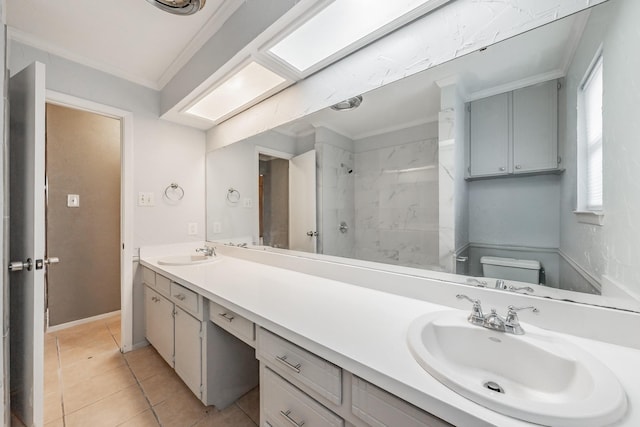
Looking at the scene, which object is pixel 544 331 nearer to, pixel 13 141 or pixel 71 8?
pixel 13 141

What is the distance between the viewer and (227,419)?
1.39 meters

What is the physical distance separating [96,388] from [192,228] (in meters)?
1.30

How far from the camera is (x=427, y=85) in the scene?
1.14 meters

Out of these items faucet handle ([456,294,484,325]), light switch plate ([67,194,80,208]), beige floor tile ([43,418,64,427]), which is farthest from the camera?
light switch plate ([67,194,80,208])

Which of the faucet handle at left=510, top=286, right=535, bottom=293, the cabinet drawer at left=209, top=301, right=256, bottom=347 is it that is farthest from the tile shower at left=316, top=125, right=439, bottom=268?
the cabinet drawer at left=209, top=301, right=256, bottom=347

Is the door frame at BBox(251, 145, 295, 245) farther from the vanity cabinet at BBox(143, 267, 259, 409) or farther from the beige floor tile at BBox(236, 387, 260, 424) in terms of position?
the beige floor tile at BBox(236, 387, 260, 424)

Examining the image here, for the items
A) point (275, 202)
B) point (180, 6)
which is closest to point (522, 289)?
point (275, 202)

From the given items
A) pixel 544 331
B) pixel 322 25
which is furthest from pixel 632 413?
pixel 322 25

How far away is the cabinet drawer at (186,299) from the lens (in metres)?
1.39

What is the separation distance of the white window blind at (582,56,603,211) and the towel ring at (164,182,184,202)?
2.65 m

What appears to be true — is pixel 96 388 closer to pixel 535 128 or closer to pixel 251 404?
pixel 251 404

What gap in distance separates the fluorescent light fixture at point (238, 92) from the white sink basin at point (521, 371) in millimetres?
1621

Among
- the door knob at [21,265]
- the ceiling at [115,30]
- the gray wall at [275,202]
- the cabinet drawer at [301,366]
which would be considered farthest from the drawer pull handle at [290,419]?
the ceiling at [115,30]

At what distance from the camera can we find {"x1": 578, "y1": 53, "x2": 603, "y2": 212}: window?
2.54 feet
